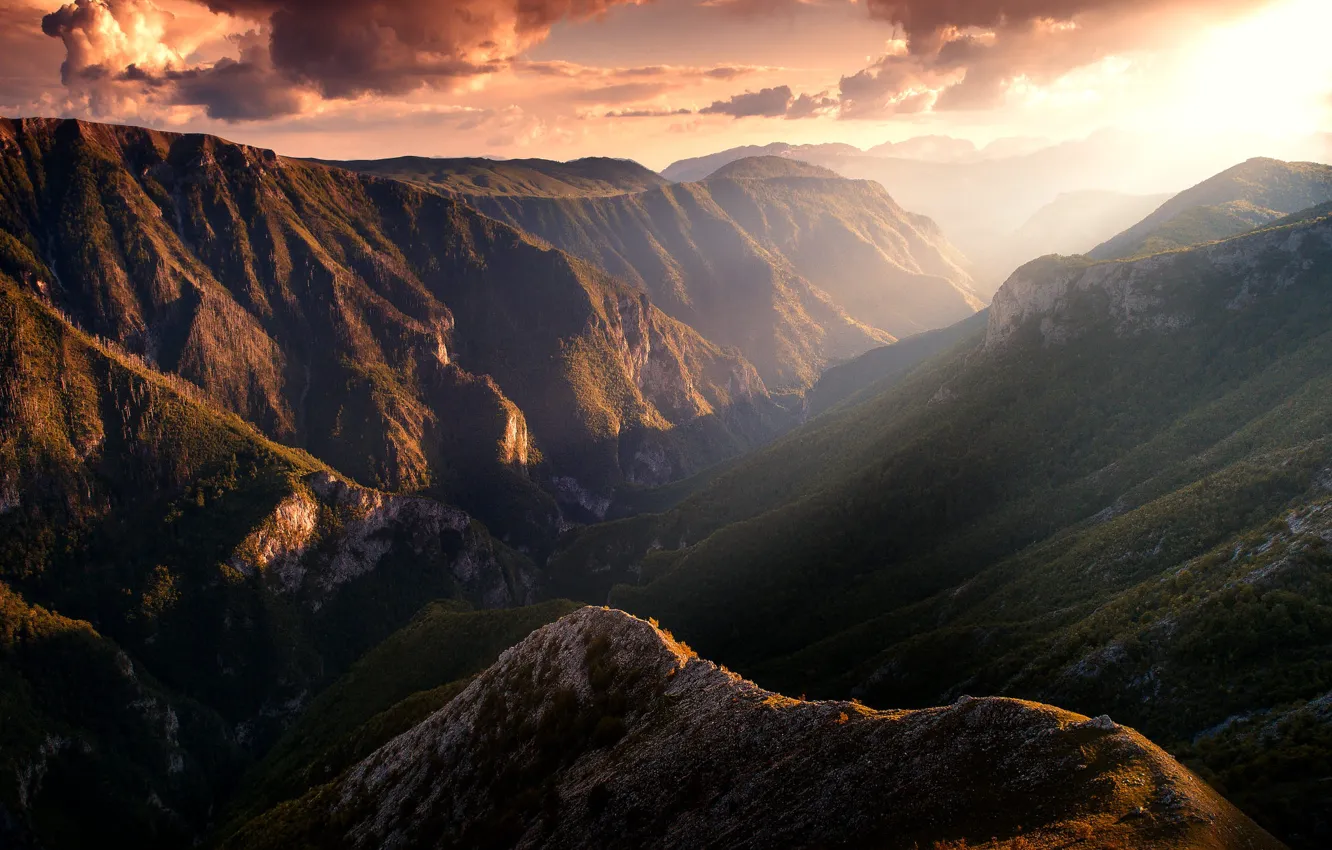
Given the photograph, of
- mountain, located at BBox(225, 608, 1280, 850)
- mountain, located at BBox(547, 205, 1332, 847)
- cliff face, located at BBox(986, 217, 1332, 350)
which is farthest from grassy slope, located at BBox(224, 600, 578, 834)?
cliff face, located at BBox(986, 217, 1332, 350)

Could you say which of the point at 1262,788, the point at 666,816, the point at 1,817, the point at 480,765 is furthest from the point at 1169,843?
the point at 1,817

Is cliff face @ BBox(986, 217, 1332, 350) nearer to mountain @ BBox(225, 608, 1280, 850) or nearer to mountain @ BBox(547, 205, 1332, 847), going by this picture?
mountain @ BBox(547, 205, 1332, 847)

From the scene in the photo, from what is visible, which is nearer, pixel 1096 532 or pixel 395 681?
pixel 1096 532

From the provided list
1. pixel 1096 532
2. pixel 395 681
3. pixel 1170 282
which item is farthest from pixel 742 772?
pixel 1170 282

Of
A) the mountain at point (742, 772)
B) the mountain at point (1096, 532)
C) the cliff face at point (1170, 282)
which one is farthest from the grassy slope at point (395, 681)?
the cliff face at point (1170, 282)

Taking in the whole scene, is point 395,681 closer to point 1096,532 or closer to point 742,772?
point 1096,532

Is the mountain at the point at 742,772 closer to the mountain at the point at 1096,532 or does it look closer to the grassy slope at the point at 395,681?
the mountain at the point at 1096,532

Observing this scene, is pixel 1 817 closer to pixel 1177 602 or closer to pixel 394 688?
pixel 394 688
